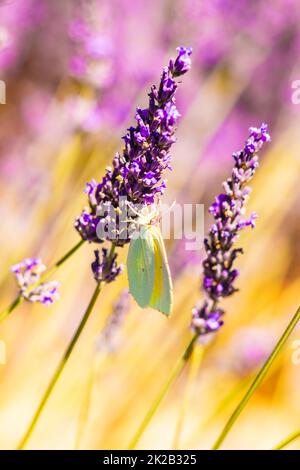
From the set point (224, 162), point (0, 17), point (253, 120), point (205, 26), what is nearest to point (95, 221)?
point (0, 17)

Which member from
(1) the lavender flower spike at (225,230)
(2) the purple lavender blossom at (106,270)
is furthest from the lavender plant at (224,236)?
(2) the purple lavender blossom at (106,270)

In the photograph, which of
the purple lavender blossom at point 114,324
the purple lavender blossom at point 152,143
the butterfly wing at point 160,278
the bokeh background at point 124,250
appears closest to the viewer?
the purple lavender blossom at point 152,143

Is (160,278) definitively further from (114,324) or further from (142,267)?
(114,324)

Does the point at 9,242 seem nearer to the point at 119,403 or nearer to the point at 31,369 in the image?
the point at 31,369

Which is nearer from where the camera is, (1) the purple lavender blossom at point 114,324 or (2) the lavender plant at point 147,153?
(2) the lavender plant at point 147,153

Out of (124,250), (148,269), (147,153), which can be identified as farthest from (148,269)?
(124,250)

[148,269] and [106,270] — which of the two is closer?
[106,270]

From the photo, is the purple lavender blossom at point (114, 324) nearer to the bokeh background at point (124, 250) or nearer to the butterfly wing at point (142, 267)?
the bokeh background at point (124, 250)

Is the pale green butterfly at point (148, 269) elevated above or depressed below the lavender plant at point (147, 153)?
below
